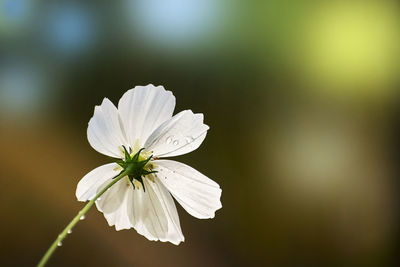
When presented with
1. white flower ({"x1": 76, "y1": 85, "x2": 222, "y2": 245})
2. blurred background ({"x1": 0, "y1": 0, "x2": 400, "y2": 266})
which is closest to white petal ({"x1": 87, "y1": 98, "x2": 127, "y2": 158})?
white flower ({"x1": 76, "y1": 85, "x2": 222, "y2": 245})

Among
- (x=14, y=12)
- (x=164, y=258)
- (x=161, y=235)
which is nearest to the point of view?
(x=161, y=235)

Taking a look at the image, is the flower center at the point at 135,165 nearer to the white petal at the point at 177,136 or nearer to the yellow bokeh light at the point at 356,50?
the white petal at the point at 177,136

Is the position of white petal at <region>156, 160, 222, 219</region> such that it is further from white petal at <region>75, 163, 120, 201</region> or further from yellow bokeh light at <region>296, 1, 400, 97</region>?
yellow bokeh light at <region>296, 1, 400, 97</region>

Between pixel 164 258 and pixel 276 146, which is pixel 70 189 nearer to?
pixel 164 258

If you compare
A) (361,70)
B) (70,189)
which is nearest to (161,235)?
(70,189)

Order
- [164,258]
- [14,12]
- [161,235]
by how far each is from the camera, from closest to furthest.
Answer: [161,235], [14,12], [164,258]

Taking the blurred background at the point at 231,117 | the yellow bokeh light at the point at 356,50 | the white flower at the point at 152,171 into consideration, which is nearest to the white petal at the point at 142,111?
the white flower at the point at 152,171

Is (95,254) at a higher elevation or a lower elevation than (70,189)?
lower
